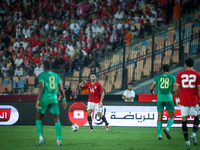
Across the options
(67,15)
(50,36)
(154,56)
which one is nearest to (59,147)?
(154,56)

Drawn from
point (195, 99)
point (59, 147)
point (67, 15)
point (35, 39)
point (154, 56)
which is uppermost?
point (67, 15)

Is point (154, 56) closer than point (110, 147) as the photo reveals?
No

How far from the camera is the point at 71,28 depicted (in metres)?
22.2

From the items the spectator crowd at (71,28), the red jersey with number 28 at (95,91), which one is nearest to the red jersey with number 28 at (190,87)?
the red jersey with number 28 at (95,91)

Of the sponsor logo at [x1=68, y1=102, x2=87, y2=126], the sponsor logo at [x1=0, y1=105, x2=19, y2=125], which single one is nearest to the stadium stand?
the sponsor logo at [x1=68, y1=102, x2=87, y2=126]

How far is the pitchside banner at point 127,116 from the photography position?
1371 centimetres

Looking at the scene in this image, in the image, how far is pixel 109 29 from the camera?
20406 mm

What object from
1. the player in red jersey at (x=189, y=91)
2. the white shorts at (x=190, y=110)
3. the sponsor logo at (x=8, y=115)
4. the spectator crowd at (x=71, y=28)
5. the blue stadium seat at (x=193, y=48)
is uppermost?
the spectator crowd at (x=71, y=28)

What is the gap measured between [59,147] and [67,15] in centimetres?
1726

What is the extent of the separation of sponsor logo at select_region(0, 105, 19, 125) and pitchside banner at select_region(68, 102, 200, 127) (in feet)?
8.05

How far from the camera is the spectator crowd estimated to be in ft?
64.6

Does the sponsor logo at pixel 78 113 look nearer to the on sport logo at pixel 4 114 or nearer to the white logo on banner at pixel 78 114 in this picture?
the white logo on banner at pixel 78 114

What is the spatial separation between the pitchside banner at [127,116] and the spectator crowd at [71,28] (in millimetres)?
4471

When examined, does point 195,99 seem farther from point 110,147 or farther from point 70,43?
point 70,43
